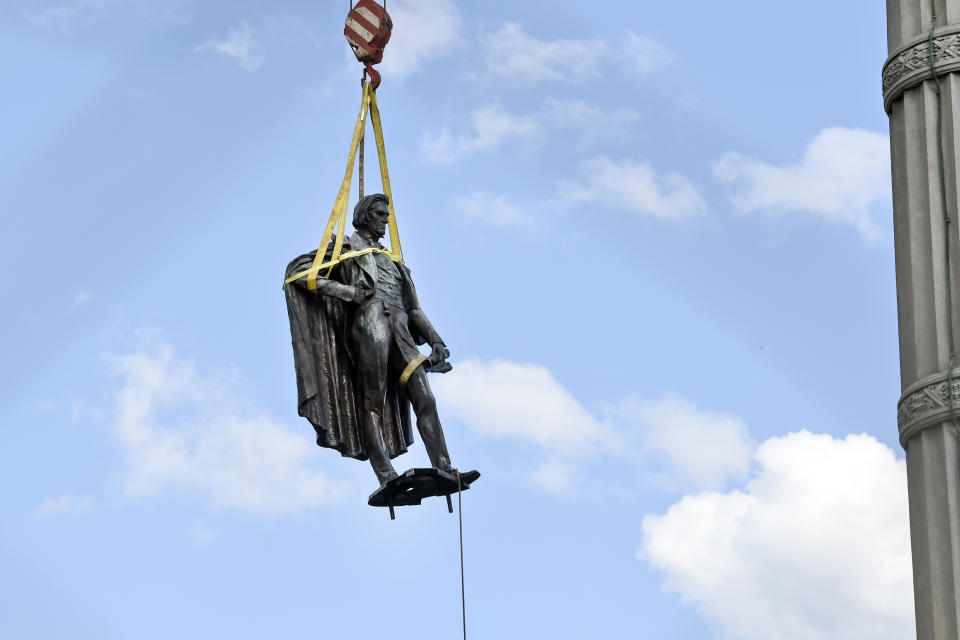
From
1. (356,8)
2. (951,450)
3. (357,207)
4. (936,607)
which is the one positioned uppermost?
(356,8)

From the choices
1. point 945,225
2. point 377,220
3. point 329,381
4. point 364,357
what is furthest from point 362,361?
point 945,225

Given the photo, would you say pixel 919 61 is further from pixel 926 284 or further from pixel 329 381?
pixel 329 381

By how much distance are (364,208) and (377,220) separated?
18cm

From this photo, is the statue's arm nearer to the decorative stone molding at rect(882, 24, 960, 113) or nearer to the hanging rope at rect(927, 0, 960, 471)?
the decorative stone molding at rect(882, 24, 960, 113)

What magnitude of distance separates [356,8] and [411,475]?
17.7 feet

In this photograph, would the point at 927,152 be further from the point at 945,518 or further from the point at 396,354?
the point at 396,354

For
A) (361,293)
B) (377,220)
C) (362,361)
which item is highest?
(377,220)

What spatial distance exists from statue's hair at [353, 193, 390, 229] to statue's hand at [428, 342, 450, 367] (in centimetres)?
145

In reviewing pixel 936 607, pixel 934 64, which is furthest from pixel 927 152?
pixel 936 607

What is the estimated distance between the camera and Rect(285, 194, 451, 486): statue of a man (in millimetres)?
24328

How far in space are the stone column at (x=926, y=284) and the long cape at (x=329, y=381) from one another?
16.9ft

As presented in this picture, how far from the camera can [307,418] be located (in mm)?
24234

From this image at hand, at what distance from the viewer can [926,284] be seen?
22750mm

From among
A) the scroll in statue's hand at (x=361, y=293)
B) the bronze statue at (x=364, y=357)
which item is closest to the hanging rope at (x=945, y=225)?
the bronze statue at (x=364, y=357)
